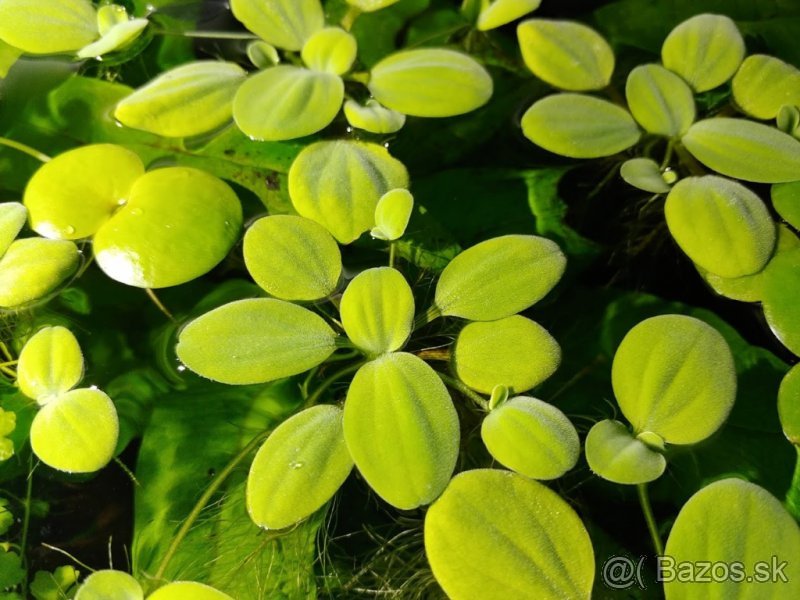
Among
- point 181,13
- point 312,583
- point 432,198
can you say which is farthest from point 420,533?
point 181,13

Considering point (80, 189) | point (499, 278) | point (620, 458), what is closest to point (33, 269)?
point (80, 189)

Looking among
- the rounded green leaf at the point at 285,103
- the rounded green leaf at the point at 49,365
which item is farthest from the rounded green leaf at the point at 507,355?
the rounded green leaf at the point at 49,365

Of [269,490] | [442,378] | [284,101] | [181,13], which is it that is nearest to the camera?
[269,490]

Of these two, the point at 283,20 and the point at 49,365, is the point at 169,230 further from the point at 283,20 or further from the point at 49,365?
the point at 283,20

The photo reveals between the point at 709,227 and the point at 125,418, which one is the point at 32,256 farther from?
the point at 709,227

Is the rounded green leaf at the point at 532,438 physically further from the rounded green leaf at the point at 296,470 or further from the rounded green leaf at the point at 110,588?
the rounded green leaf at the point at 110,588

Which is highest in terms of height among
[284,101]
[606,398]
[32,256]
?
[284,101]
